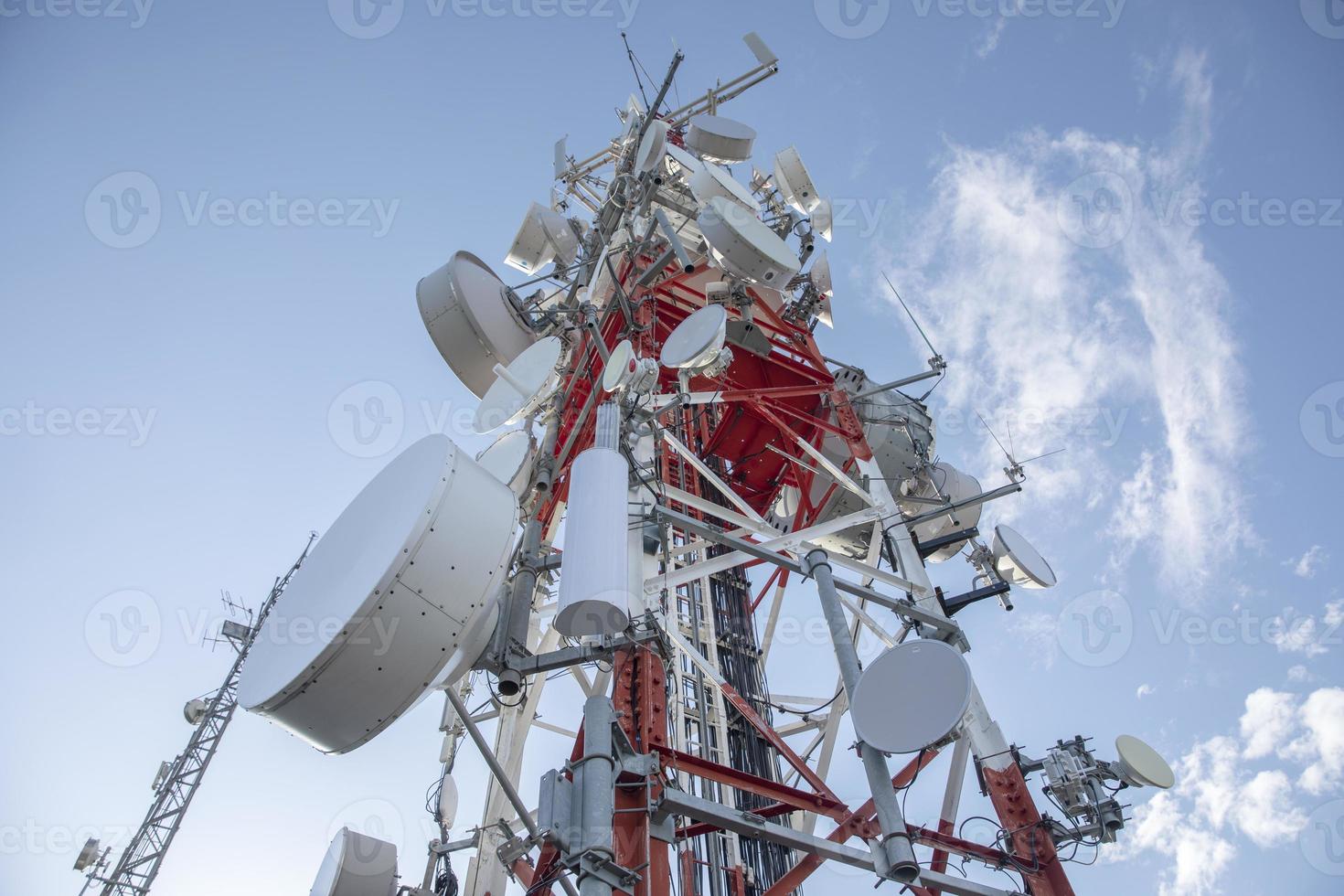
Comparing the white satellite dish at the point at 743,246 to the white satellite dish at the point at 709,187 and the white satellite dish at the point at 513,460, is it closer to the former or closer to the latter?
the white satellite dish at the point at 709,187

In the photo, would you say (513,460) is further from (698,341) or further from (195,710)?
(195,710)

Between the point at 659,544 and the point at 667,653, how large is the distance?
1545 millimetres

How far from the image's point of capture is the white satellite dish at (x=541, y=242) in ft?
51.1

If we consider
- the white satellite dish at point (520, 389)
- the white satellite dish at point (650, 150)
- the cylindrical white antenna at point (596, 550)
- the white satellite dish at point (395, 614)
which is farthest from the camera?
the white satellite dish at point (650, 150)

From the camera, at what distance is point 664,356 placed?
8.76 m

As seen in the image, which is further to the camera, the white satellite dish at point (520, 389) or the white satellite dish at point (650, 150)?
the white satellite dish at point (650, 150)

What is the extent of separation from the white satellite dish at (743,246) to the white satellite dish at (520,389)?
2.43 m

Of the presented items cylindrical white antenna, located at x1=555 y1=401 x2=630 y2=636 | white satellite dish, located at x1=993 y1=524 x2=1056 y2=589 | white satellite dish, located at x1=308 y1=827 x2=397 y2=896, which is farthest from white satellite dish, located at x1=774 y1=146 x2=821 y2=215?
white satellite dish, located at x1=308 y1=827 x2=397 y2=896

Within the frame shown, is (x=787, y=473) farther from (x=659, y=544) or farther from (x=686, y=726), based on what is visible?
(x=659, y=544)

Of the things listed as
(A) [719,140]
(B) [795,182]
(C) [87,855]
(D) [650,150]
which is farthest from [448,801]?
(C) [87,855]

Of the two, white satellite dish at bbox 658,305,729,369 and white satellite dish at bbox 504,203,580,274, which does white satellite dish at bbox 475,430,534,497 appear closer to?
white satellite dish at bbox 658,305,729,369

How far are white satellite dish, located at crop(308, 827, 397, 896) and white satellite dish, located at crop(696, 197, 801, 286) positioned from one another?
7595mm

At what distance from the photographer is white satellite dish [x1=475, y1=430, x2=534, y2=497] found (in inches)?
370

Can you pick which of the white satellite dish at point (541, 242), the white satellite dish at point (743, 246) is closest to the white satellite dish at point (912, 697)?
the white satellite dish at point (743, 246)
